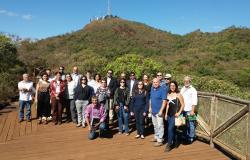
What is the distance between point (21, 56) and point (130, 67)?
10.6m

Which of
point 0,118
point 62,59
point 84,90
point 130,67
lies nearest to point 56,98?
point 84,90

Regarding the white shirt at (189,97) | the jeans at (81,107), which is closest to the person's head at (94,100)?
the jeans at (81,107)

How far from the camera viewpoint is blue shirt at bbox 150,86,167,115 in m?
7.20

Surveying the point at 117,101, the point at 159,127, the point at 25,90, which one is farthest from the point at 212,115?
the point at 25,90

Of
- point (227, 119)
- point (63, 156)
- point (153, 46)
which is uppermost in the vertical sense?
point (153, 46)

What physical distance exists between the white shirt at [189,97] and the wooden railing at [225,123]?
43cm

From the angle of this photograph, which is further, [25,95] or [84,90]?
[25,95]

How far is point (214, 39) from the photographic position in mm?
48656

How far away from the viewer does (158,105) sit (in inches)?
289

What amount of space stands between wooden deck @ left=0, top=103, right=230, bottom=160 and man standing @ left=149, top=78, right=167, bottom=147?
314 millimetres

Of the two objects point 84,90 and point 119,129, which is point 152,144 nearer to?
point 119,129

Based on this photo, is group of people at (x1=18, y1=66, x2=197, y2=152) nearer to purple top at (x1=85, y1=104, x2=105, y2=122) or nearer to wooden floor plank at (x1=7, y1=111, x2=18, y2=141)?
purple top at (x1=85, y1=104, x2=105, y2=122)

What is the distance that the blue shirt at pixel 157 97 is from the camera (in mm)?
7203

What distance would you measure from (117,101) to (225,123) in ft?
9.12
